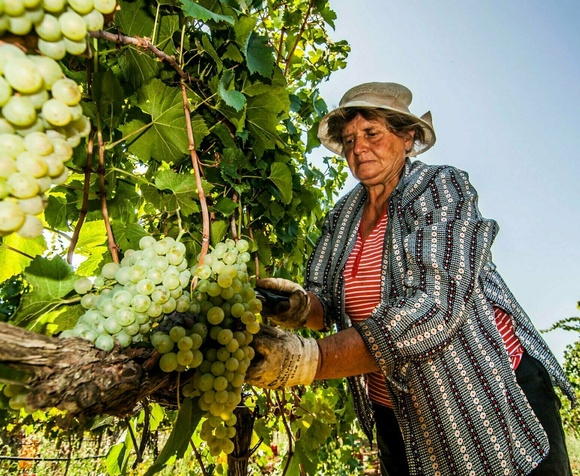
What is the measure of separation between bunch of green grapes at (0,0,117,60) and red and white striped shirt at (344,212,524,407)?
1544mm

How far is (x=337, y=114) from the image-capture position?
248cm

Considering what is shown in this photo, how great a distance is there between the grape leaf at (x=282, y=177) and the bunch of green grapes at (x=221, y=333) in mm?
700

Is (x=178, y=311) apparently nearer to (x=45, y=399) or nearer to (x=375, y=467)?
(x=45, y=399)

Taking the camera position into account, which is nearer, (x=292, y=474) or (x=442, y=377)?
(x=442, y=377)

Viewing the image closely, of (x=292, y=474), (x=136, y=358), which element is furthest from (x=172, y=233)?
(x=292, y=474)

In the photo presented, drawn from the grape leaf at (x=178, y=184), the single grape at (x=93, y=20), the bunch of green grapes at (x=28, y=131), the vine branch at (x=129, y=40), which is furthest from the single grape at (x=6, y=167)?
the grape leaf at (x=178, y=184)

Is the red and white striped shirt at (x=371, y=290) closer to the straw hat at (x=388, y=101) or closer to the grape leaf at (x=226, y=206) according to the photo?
the straw hat at (x=388, y=101)

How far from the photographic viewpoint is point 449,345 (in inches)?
65.2

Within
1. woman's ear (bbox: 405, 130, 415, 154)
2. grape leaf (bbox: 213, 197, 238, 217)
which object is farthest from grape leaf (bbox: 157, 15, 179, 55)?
woman's ear (bbox: 405, 130, 415, 154)

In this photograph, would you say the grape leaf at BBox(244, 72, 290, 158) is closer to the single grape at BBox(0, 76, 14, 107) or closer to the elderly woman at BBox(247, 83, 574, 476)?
the elderly woman at BBox(247, 83, 574, 476)

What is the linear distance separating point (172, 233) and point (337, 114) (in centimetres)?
118

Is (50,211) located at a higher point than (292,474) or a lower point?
higher

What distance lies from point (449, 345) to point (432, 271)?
0.30 metres

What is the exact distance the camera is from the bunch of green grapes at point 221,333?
1.10m
